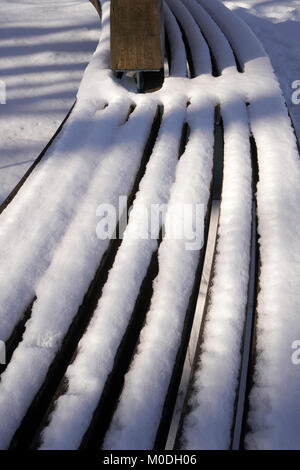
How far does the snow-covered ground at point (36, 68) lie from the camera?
3486 millimetres

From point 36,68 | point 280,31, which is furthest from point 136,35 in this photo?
point 280,31

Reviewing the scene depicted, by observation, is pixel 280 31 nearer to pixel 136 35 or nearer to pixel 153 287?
pixel 136 35

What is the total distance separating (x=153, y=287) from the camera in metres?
1.55

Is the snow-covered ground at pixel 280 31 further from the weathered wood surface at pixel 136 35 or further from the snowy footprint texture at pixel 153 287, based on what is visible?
the snowy footprint texture at pixel 153 287

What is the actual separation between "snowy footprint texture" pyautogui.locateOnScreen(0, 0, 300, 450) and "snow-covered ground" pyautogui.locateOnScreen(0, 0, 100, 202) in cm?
104

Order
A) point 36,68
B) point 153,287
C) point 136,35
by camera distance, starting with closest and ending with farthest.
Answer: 1. point 153,287
2. point 136,35
3. point 36,68

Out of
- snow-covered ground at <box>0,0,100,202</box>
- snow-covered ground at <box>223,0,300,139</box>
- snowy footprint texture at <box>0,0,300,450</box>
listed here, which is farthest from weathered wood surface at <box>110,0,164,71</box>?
snow-covered ground at <box>223,0,300,139</box>

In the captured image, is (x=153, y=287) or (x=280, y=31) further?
(x=280, y=31)

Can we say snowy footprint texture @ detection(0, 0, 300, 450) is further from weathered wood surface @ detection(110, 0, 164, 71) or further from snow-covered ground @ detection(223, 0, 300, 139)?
snow-covered ground @ detection(223, 0, 300, 139)

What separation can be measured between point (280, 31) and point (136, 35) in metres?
2.89

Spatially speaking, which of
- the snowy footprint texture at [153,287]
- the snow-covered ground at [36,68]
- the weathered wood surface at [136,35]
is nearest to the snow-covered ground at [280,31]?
the weathered wood surface at [136,35]

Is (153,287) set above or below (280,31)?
below

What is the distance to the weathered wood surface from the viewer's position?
2740 millimetres
